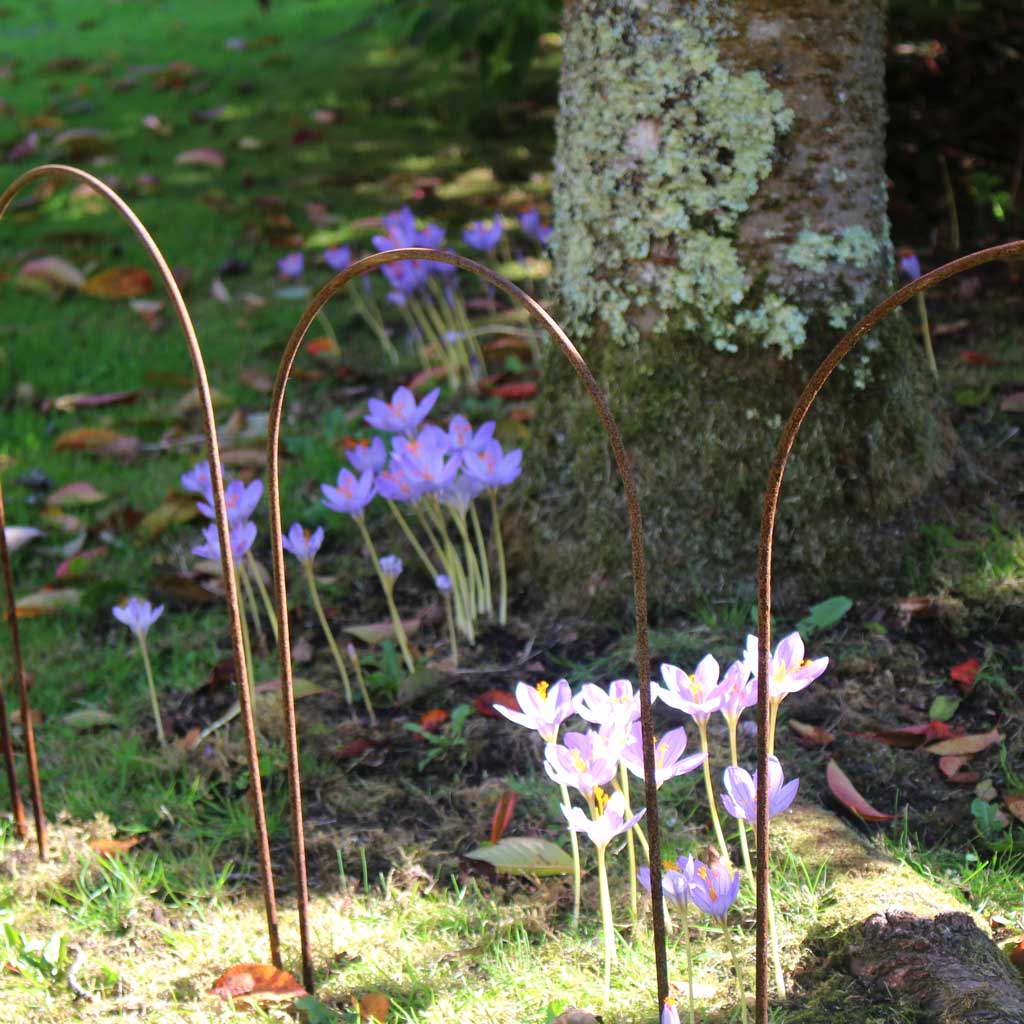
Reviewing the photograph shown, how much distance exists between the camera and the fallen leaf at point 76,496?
3221 millimetres

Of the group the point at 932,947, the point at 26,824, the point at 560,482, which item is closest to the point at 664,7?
the point at 560,482

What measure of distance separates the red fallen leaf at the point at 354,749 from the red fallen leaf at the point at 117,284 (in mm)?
2771

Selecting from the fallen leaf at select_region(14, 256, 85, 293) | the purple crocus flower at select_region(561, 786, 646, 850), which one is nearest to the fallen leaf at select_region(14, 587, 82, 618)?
the purple crocus flower at select_region(561, 786, 646, 850)

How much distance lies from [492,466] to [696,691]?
963 mm

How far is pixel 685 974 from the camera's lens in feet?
5.33

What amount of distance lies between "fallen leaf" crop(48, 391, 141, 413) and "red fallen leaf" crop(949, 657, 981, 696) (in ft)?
8.74

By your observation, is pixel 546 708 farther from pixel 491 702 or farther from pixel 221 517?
pixel 491 702

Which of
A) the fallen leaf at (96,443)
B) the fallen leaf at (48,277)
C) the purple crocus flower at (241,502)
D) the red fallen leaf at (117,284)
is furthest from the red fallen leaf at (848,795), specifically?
the fallen leaf at (48,277)

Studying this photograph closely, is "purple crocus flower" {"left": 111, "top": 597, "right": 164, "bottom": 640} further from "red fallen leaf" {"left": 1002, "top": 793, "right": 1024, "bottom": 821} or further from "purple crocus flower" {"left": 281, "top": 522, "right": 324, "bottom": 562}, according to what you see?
"red fallen leaf" {"left": 1002, "top": 793, "right": 1024, "bottom": 821}

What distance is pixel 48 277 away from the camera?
4.54m

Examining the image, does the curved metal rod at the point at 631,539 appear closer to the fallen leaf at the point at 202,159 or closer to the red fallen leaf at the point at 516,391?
the red fallen leaf at the point at 516,391

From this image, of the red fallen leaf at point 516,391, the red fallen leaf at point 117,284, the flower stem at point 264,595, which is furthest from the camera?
the red fallen leaf at point 117,284

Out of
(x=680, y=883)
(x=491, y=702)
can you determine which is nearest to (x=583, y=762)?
(x=680, y=883)

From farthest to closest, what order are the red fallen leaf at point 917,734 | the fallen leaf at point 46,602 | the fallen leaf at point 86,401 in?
the fallen leaf at point 86,401 → the fallen leaf at point 46,602 → the red fallen leaf at point 917,734
